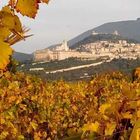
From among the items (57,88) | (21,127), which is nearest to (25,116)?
(21,127)

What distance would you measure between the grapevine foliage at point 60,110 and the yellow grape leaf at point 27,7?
698mm

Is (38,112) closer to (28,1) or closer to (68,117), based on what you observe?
(68,117)

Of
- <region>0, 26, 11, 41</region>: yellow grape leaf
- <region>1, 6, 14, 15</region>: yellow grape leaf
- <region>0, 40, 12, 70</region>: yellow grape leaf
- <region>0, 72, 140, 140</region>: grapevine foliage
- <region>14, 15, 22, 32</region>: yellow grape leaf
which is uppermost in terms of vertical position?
<region>1, 6, 14, 15</region>: yellow grape leaf

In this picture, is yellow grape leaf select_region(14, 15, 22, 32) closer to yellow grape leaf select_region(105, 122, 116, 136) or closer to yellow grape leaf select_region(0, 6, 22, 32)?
yellow grape leaf select_region(0, 6, 22, 32)

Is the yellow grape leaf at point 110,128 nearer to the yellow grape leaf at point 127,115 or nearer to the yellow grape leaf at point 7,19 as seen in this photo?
the yellow grape leaf at point 127,115

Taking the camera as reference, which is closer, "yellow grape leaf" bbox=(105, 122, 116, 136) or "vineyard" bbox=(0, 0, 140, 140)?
"vineyard" bbox=(0, 0, 140, 140)

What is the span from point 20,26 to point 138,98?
0.89 m

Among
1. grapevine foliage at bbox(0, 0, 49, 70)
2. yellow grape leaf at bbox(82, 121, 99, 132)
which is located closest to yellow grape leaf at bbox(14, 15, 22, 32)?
grapevine foliage at bbox(0, 0, 49, 70)

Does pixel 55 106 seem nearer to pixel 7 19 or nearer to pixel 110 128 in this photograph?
pixel 110 128

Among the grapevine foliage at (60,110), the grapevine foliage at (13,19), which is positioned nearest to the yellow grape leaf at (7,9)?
the grapevine foliage at (13,19)

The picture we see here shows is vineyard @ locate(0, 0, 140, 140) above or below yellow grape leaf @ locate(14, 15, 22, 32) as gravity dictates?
below

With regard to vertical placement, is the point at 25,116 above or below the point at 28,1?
below

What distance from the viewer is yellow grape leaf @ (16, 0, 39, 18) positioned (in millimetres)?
1659

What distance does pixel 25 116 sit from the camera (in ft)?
40.4
